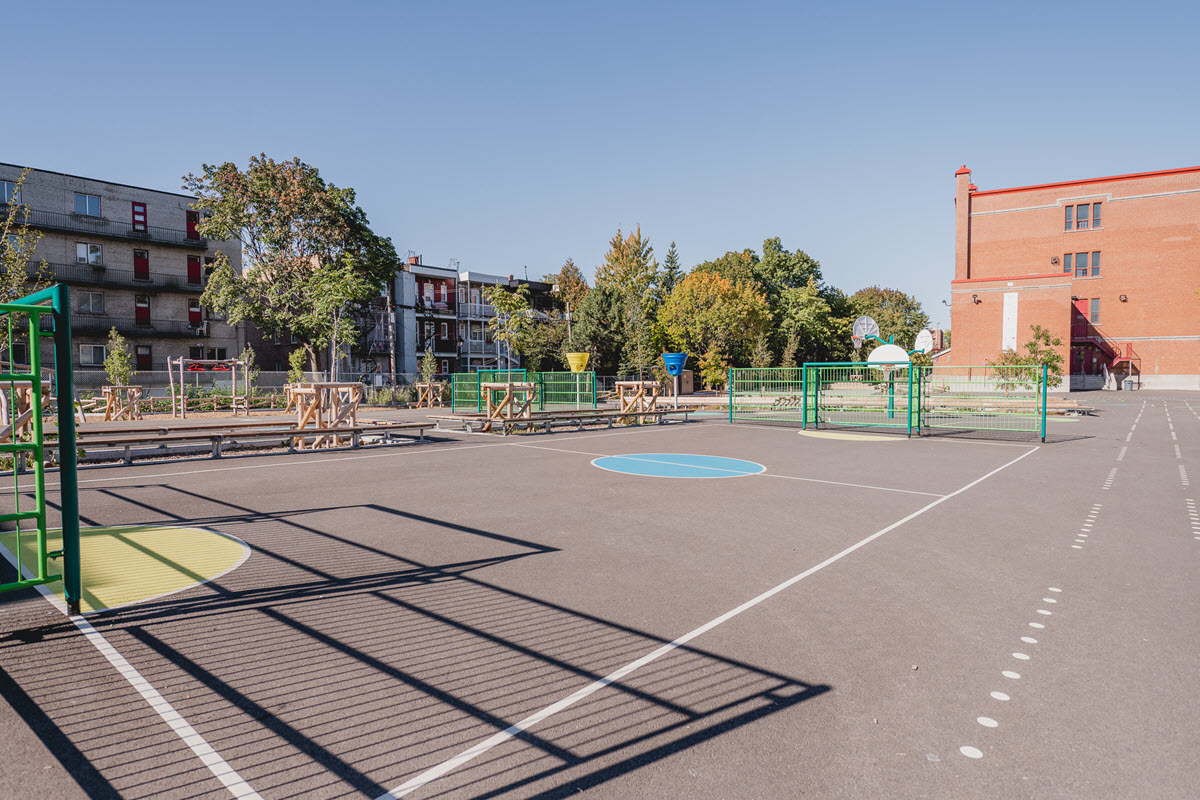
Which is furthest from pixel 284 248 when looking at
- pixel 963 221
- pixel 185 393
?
pixel 963 221

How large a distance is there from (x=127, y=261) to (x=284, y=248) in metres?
12.9

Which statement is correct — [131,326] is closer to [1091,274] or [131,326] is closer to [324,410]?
[324,410]

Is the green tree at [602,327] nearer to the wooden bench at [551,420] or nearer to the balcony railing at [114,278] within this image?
the wooden bench at [551,420]

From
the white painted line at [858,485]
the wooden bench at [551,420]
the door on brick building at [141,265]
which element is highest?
the door on brick building at [141,265]

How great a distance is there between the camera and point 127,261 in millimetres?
43875

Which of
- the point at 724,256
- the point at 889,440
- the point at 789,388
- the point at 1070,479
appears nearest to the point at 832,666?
the point at 1070,479

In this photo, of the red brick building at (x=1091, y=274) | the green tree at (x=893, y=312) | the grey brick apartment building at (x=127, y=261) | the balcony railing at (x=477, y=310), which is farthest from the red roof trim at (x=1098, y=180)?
the grey brick apartment building at (x=127, y=261)

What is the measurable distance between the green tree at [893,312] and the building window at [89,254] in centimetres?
6986

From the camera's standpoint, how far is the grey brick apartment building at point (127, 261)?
40.6 meters

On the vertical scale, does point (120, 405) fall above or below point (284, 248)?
below

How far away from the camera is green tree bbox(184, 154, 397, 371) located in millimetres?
37906

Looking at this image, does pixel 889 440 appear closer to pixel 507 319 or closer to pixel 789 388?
pixel 789 388

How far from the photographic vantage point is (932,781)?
317cm

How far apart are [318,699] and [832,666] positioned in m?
3.26
